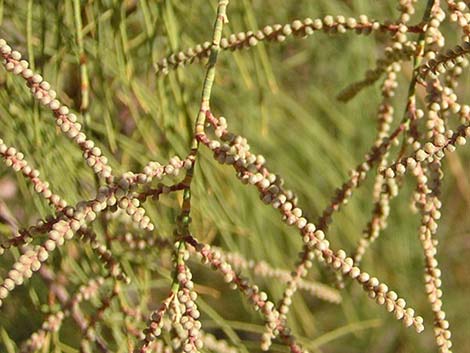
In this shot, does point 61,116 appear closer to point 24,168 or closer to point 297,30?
point 24,168

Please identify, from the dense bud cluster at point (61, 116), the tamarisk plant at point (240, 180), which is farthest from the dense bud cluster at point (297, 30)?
the dense bud cluster at point (61, 116)

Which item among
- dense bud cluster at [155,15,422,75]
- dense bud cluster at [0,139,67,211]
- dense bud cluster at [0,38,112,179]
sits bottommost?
dense bud cluster at [0,139,67,211]

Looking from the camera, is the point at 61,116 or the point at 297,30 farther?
the point at 297,30

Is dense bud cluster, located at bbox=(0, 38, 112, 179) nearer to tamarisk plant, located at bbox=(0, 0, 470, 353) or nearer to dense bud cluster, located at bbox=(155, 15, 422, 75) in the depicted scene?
tamarisk plant, located at bbox=(0, 0, 470, 353)

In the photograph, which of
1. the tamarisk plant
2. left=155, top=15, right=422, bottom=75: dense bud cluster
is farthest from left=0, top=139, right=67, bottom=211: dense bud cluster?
left=155, top=15, right=422, bottom=75: dense bud cluster

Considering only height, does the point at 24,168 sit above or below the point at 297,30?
below

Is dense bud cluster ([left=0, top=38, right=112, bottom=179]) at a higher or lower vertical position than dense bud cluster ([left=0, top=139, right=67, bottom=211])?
higher

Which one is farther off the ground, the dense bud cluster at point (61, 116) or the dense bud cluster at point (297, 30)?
the dense bud cluster at point (297, 30)

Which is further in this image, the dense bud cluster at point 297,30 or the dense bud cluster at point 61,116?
the dense bud cluster at point 297,30

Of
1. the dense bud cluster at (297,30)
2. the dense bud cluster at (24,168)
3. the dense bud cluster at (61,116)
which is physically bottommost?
the dense bud cluster at (24,168)

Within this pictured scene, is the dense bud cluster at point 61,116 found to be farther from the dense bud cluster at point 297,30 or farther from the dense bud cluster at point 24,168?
the dense bud cluster at point 297,30

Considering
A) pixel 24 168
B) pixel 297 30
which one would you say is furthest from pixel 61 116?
pixel 297 30
